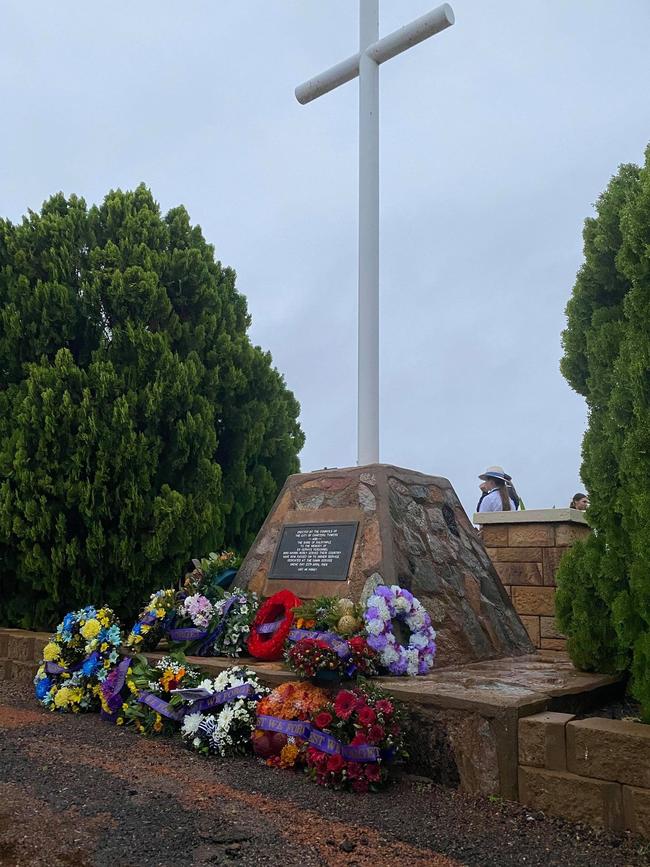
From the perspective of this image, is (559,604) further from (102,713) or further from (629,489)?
(102,713)

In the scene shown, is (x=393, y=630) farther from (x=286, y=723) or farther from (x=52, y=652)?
(x=52, y=652)

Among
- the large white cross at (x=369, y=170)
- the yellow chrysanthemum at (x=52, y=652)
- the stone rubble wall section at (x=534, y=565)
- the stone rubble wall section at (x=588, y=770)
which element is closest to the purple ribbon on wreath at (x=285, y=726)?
the stone rubble wall section at (x=588, y=770)

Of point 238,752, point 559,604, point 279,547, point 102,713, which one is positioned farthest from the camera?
point 279,547

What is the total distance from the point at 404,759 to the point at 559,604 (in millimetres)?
1336

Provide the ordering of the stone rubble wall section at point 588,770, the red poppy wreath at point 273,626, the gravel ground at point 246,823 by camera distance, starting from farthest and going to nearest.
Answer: the red poppy wreath at point 273,626 → the stone rubble wall section at point 588,770 → the gravel ground at point 246,823

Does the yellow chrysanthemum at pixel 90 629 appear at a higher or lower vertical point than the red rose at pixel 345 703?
higher

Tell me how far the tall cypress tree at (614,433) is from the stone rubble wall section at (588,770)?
0.88 ft

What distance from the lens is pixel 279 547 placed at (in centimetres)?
516

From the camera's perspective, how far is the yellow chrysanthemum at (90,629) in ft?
15.6

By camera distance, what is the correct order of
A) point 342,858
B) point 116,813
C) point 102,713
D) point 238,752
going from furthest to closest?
point 102,713 < point 238,752 < point 116,813 < point 342,858

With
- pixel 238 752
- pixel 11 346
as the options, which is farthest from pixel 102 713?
pixel 11 346

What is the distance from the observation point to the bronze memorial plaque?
15.6 ft

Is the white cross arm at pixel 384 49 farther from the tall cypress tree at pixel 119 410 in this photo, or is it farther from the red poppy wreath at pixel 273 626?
the red poppy wreath at pixel 273 626

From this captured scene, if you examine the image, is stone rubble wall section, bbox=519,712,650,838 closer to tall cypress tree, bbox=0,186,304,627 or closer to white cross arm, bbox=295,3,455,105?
tall cypress tree, bbox=0,186,304,627
